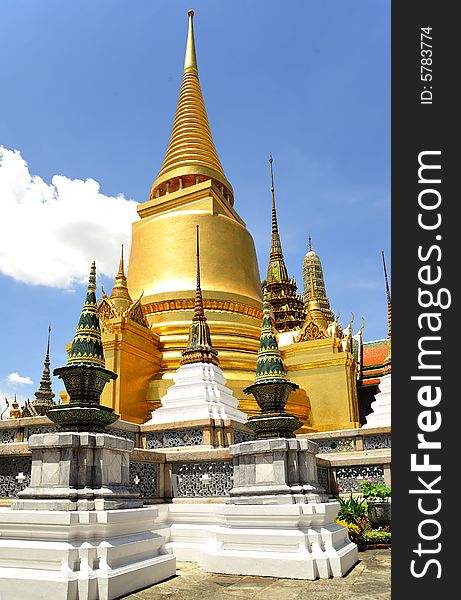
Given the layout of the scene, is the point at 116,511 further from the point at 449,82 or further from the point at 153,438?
the point at 153,438

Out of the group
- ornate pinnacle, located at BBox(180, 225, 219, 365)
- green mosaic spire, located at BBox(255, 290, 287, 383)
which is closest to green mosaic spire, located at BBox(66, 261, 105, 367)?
green mosaic spire, located at BBox(255, 290, 287, 383)

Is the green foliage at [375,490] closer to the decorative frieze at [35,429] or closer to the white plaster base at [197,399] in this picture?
the white plaster base at [197,399]

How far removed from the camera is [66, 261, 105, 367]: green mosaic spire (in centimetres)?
613

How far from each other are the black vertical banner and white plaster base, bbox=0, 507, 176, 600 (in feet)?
8.69

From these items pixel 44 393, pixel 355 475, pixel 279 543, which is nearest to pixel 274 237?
pixel 44 393

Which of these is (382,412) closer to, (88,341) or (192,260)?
(192,260)

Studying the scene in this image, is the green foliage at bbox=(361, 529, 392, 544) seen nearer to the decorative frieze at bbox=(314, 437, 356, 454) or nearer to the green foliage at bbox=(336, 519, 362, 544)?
the green foliage at bbox=(336, 519, 362, 544)

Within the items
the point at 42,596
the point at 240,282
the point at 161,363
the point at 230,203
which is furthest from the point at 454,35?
the point at 230,203

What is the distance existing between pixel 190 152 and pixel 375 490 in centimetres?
1611

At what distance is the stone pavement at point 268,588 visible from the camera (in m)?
4.82

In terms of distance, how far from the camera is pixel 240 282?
18.9 meters

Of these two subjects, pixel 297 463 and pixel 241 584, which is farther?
pixel 297 463

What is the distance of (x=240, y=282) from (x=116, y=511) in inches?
553

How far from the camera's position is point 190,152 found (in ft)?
70.8
